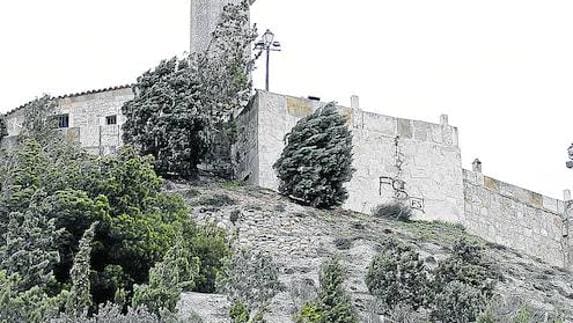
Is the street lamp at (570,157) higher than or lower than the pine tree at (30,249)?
higher

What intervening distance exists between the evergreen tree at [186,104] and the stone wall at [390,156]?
1.15m

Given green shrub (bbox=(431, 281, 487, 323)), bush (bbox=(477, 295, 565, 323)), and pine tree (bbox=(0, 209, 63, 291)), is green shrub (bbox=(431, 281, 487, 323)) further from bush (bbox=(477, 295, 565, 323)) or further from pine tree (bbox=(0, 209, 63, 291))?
pine tree (bbox=(0, 209, 63, 291))

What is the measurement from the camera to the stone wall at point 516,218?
32.7m

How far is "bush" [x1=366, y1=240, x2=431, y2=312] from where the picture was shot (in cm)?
2023

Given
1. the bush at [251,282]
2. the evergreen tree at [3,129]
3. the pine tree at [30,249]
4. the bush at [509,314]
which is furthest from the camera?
the evergreen tree at [3,129]

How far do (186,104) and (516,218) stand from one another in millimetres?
10033

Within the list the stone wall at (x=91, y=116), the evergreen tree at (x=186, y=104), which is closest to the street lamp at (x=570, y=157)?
the evergreen tree at (x=186, y=104)

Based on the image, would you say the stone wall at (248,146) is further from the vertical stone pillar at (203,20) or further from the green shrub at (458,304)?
the green shrub at (458,304)

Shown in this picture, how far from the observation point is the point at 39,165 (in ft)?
68.4

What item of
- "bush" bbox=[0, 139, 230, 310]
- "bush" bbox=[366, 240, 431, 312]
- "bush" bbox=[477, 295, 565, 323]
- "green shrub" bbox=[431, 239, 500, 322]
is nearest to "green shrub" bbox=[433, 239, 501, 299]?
"green shrub" bbox=[431, 239, 500, 322]

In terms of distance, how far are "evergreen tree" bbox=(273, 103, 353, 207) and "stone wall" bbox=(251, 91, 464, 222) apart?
872 millimetres

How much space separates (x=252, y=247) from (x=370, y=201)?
6.19 meters

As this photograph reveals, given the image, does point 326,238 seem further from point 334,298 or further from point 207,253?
point 334,298

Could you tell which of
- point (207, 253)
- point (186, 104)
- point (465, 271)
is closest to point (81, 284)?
point (207, 253)
